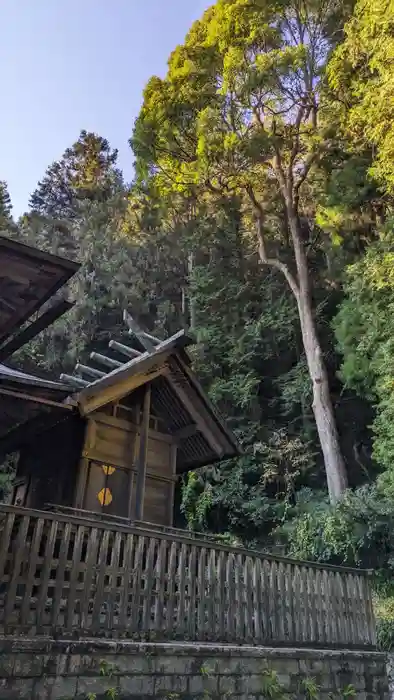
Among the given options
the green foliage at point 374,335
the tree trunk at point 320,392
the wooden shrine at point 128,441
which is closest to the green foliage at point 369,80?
the green foliage at point 374,335

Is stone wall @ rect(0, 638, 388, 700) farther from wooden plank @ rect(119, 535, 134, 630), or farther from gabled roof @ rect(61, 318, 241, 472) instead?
gabled roof @ rect(61, 318, 241, 472)

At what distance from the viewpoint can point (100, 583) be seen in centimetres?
477

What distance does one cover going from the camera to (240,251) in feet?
74.9

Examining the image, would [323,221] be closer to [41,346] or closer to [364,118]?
[364,118]

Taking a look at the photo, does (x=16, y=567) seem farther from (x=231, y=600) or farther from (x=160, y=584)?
(x=231, y=600)

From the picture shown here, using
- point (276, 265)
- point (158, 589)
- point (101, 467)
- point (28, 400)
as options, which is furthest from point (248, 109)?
point (158, 589)

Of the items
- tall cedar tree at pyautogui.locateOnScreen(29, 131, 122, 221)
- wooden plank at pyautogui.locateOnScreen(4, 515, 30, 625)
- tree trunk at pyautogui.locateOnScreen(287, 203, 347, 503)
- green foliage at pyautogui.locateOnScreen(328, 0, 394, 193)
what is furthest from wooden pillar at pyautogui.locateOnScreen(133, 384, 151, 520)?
tall cedar tree at pyautogui.locateOnScreen(29, 131, 122, 221)

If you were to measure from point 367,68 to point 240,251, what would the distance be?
8.70 m

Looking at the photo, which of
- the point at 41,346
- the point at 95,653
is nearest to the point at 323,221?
the point at 41,346

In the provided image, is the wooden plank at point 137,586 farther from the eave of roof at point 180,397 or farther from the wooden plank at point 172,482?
the wooden plank at point 172,482

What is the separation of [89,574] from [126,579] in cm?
41

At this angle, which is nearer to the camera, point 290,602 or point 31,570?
point 31,570

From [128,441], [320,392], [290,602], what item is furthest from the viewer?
[320,392]

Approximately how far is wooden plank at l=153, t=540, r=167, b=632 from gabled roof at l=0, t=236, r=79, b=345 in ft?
9.78
